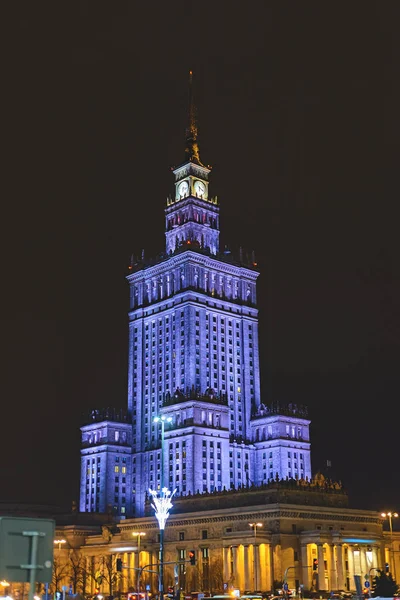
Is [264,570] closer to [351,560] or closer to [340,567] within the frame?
[340,567]

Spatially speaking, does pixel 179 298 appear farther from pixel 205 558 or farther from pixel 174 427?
pixel 205 558

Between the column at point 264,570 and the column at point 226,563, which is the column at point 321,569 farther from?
the column at point 226,563

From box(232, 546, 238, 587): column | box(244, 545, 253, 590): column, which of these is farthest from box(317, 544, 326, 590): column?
box(232, 546, 238, 587): column

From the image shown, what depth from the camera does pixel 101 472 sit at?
7219 inches

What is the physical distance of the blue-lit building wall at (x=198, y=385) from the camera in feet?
566

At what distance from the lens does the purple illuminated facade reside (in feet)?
574

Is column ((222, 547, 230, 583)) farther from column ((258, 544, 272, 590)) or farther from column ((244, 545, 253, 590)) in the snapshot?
column ((258, 544, 272, 590))

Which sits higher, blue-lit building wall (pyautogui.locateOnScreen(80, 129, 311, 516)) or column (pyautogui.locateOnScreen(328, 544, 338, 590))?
blue-lit building wall (pyautogui.locateOnScreen(80, 129, 311, 516))

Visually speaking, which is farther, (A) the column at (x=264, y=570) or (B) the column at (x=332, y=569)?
(B) the column at (x=332, y=569)

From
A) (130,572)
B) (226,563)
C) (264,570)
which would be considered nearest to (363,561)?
(264,570)

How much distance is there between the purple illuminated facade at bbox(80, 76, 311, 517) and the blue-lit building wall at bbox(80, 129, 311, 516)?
0.80 ft

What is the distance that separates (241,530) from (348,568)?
697 inches

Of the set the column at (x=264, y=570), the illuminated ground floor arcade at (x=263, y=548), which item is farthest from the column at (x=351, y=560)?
the column at (x=264, y=570)

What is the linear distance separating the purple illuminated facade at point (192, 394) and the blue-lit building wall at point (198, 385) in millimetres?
243
